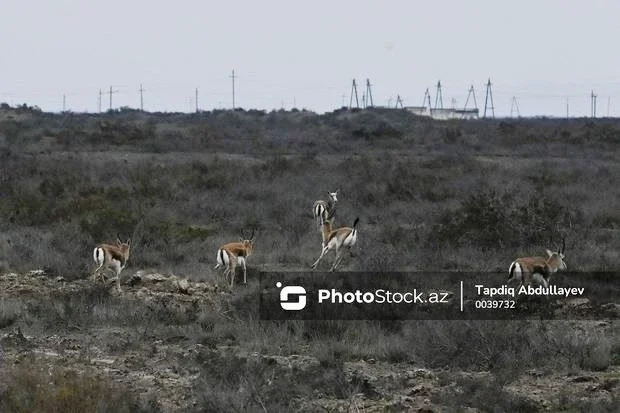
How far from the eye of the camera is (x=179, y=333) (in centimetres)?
1113

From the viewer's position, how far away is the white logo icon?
12.1m

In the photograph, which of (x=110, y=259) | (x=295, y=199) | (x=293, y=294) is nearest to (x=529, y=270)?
(x=293, y=294)

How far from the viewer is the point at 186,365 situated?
9453 millimetres

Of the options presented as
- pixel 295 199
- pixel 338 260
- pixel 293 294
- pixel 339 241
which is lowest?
pixel 293 294

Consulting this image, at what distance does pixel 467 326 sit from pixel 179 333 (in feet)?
10.7

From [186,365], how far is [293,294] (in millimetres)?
3415

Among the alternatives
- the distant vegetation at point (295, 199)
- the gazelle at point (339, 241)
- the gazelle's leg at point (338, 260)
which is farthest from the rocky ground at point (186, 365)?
the gazelle at point (339, 241)

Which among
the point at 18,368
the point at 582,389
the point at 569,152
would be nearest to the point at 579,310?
the point at 582,389

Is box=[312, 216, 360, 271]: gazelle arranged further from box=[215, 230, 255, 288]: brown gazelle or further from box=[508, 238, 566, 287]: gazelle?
box=[508, 238, 566, 287]: gazelle

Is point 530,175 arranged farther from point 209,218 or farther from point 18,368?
point 18,368

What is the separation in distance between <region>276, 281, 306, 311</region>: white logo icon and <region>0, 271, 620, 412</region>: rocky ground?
0.93 metres

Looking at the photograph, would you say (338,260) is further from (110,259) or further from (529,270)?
(529,270)

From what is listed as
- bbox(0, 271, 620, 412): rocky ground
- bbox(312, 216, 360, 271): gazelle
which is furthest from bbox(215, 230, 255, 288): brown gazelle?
bbox(312, 216, 360, 271): gazelle

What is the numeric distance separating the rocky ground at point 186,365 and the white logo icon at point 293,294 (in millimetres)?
928
